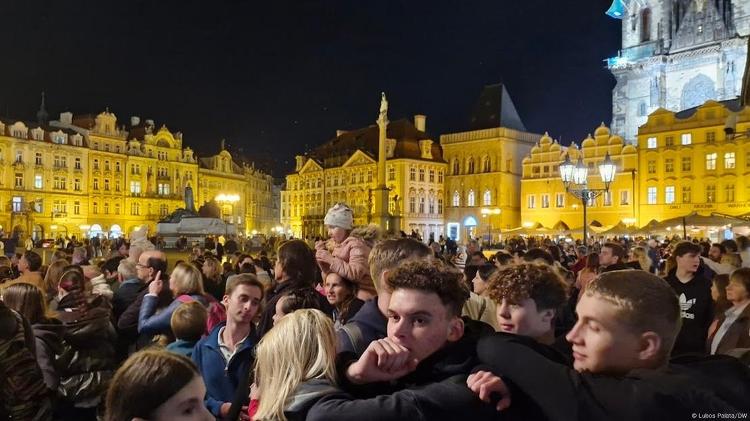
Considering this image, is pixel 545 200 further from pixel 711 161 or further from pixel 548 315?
pixel 548 315

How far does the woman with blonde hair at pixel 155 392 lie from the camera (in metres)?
2.53

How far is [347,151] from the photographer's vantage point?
78.8 m

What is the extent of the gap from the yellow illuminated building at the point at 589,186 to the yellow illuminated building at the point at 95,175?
30206 mm

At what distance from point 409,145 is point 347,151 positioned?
10.1 m

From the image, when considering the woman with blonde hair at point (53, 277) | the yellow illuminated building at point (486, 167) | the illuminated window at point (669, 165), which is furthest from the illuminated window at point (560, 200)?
the woman with blonde hair at point (53, 277)

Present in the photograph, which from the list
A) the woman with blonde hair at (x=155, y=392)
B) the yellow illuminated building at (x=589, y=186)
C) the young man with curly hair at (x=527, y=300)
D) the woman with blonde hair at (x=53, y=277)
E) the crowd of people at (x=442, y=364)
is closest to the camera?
the crowd of people at (x=442, y=364)

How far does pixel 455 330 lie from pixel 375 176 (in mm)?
70368

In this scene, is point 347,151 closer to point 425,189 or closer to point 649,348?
point 425,189

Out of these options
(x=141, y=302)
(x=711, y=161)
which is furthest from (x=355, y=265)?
(x=711, y=161)

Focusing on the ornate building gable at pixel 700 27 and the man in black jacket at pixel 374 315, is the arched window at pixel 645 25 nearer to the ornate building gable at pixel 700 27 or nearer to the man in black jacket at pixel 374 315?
the ornate building gable at pixel 700 27

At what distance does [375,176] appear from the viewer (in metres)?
72.9

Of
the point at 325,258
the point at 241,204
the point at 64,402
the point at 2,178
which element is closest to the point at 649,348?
the point at 325,258

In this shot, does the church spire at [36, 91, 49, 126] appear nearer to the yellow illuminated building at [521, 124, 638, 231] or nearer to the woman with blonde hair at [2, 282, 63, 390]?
the yellow illuminated building at [521, 124, 638, 231]

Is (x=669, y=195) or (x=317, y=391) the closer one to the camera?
(x=317, y=391)
